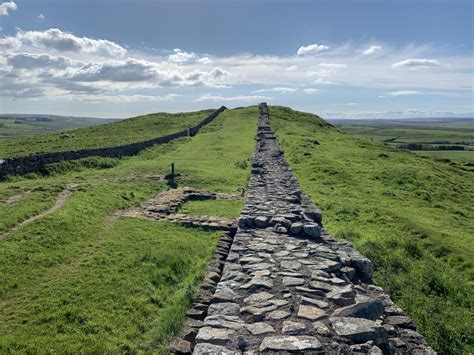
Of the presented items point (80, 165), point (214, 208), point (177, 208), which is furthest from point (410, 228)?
point (80, 165)

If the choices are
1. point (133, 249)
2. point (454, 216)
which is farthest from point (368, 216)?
point (133, 249)

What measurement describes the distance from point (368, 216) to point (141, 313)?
14.6m

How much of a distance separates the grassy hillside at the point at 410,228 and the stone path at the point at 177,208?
5.20 meters

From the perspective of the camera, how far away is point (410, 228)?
60.5 ft

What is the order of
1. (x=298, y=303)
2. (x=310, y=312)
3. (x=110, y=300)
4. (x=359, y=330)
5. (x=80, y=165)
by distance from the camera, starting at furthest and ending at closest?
1. (x=80, y=165)
2. (x=110, y=300)
3. (x=298, y=303)
4. (x=310, y=312)
5. (x=359, y=330)

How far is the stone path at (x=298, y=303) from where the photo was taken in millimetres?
5395

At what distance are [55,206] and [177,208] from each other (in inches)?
230

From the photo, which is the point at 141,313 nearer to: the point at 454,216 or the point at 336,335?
the point at 336,335

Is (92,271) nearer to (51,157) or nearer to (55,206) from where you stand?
(55,206)


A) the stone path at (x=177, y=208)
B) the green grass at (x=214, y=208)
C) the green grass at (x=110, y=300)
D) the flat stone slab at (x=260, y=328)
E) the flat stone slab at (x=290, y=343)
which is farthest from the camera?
the green grass at (x=214, y=208)

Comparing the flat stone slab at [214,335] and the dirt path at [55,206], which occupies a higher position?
the flat stone slab at [214,335]

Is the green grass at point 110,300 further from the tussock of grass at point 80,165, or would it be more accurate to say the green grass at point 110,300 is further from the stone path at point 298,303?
the tussock of grass at point 80,165

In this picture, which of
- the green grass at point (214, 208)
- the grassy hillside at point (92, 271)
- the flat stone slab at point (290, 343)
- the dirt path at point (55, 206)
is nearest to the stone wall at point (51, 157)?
the grassy hillside at point (92, 271)

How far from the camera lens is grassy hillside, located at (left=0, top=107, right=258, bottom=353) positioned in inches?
327
